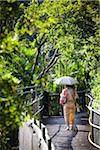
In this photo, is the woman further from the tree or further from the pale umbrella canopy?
the pale umbrella canopy

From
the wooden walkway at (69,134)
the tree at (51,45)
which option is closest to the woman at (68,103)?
the wooden walkway at (69,134)

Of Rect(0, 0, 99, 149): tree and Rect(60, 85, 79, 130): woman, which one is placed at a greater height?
Rect(0, 0, 99, 149): tree

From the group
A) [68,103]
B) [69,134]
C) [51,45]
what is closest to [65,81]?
[51,45]

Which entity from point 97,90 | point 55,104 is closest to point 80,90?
point 55,104

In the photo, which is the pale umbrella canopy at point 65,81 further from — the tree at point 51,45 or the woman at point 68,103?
the woman at point 68,103

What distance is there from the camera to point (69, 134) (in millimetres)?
3994

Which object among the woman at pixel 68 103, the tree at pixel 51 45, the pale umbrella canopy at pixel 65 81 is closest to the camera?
the tree at pixel 51 45

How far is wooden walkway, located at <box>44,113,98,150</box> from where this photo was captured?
3.50 m

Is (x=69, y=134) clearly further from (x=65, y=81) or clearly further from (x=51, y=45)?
(x=51, y=45)

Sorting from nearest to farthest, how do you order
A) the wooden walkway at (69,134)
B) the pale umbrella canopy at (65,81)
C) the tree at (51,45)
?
the tree at (51,45) < the wooden walkway at (69,134) < the pale umbrella canopy at (65,81)

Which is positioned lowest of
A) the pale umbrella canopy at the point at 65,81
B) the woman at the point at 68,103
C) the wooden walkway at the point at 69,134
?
the wooden walkway at the point at 69,134

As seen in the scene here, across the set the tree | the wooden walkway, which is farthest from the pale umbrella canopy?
the wooden walkway

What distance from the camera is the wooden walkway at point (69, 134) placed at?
3.50 metres

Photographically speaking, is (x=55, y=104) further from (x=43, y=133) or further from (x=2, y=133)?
(x=2, y=133)
